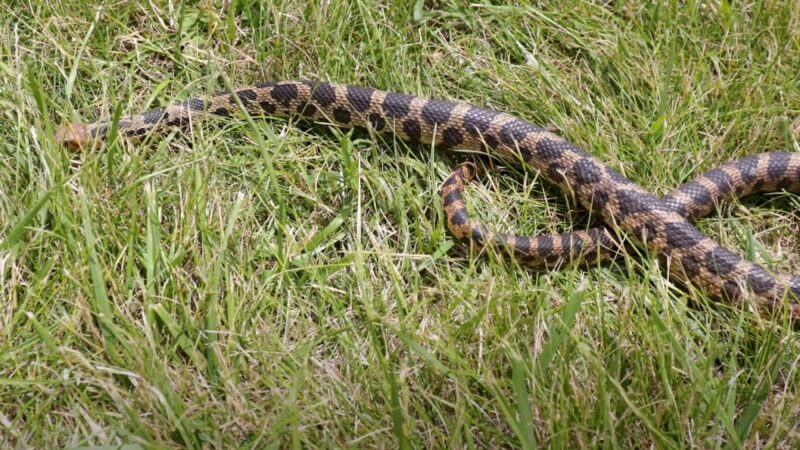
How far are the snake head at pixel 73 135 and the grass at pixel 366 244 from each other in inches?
5.7

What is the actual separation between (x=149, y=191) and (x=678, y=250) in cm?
326

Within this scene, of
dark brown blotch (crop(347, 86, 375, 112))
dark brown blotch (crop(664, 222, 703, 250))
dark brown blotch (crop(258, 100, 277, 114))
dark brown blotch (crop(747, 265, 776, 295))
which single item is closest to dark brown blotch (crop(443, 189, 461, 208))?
dark brown blotch (crop(347, 86, 375, 112))

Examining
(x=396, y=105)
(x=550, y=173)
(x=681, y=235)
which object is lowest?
(x=681, y=235)

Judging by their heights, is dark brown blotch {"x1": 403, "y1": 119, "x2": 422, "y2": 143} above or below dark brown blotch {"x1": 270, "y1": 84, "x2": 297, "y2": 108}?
below

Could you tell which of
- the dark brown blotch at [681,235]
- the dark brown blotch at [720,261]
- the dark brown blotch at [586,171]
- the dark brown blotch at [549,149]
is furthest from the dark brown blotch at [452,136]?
the dark brown blotch at [720,261]

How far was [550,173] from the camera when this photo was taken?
19.5 feet

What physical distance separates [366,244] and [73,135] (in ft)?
6.37

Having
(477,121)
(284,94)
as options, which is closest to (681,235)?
(477,121)

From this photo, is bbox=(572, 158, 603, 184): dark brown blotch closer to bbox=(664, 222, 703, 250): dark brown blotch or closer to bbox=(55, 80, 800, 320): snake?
bbox=(55, 80, 800, 320): snake

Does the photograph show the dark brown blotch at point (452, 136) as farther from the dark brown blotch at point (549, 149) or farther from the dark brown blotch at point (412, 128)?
the dark brown blotch at point (549, 149)

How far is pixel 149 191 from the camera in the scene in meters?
4.98

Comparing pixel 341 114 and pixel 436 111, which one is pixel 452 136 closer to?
pixel 436 111

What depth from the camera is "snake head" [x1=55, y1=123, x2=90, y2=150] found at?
17.5 ft

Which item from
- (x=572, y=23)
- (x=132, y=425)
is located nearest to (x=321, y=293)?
(x=132, y=425)
